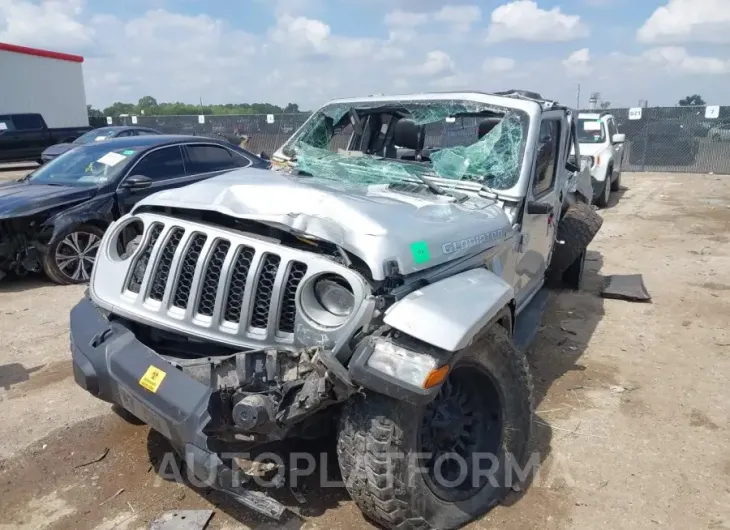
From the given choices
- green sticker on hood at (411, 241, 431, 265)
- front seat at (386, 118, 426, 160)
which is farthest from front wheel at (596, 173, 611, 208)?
green sticker on hood at (411, 241, 431, 265)

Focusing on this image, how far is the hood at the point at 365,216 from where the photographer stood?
2697 mm

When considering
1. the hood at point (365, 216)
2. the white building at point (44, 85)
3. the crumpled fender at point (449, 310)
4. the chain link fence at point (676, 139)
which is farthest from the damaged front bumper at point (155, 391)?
the white building at point (44, 85)

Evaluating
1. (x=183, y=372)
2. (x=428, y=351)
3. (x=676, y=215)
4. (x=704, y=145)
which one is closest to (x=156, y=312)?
(x=183, y=372)

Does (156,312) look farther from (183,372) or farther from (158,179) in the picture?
(158,179)

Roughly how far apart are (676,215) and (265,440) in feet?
37.3

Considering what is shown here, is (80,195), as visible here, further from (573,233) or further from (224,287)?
(573,233)

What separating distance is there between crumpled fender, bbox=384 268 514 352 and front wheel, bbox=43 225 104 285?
5.11 m

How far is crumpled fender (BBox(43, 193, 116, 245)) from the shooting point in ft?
21.6

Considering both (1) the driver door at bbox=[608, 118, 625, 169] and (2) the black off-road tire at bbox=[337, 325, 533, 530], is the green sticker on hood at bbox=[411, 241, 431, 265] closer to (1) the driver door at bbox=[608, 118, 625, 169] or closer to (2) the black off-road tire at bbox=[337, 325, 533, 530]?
(2) the black off-road tire at bbox=[337, 325, 533, 530]

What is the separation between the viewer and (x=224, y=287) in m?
2.75

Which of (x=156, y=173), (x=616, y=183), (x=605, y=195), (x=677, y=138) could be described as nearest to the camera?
(x=156, y=173)

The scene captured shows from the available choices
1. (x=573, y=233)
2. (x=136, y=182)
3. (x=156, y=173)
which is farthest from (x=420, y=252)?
(x=156, y=173)

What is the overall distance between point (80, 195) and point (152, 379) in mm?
4977

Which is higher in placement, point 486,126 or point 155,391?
point 486,126
